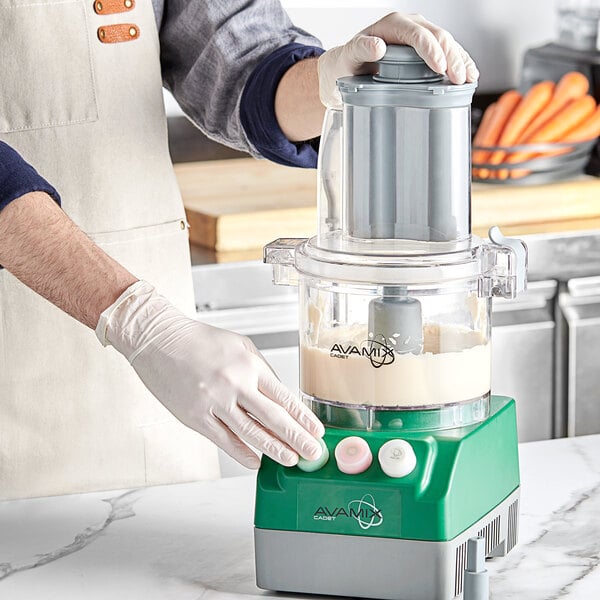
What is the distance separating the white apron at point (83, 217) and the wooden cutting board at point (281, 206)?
0.61 metres

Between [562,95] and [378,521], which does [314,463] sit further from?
[562,95]

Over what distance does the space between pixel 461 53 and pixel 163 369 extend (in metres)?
0.44

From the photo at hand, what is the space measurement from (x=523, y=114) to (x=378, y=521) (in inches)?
74.3

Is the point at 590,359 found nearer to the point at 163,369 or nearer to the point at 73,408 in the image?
the point at 73,408

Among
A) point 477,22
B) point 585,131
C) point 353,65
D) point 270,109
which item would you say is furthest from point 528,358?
point 353,65

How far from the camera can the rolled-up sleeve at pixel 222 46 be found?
1.79 metres

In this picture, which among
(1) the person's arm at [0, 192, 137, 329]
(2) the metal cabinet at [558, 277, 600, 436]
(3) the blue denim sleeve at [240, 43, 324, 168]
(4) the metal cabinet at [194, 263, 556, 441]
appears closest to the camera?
(1) the person's arm at [0, 192, 137, 329]

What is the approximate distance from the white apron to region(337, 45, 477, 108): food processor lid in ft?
2.17

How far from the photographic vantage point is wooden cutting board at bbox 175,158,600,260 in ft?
8.07

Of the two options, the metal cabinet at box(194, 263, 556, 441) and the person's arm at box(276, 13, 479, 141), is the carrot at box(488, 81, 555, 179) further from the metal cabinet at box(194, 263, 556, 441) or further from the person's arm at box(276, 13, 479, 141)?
the person's arm at box(276, 13, 479, 141)

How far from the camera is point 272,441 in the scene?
1176 millimetres

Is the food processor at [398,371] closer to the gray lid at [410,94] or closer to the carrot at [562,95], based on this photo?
the gray lid at [410,94]

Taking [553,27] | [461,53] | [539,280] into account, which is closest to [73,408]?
[461,53]

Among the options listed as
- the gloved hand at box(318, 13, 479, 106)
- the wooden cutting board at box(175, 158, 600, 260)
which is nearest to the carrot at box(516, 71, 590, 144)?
the wooden cutting board at box(175, 158, 600, 260)
